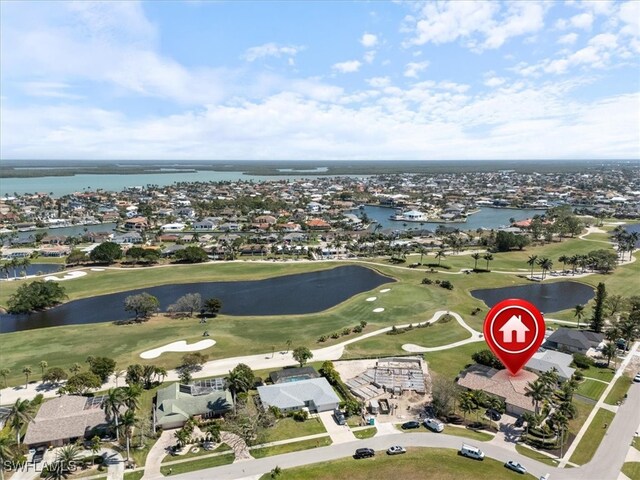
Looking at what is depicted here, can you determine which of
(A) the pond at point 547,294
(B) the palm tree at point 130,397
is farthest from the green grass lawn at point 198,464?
(A) the pond at point 547,294

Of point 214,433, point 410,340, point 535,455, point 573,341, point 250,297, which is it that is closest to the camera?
point 535,455

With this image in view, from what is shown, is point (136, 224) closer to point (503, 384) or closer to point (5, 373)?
point (5, 373)

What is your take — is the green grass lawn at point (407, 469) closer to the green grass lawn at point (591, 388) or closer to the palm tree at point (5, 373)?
the green grass lawn at point (591, 388)

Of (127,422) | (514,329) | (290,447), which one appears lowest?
(290,447)

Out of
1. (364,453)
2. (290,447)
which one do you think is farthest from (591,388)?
(290,447)

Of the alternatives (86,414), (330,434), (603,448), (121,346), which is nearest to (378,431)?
(330,434)

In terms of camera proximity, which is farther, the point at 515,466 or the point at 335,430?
the point at 335,430

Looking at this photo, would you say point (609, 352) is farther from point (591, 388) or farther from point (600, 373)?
point (591, 388)

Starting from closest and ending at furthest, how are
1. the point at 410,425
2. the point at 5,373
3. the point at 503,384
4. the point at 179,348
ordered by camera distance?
the point at 410,425 → the point at 503,384 → the point at 5,373 → the point at 179,348

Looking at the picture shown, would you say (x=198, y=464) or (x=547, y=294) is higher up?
(x=198, y=464)
